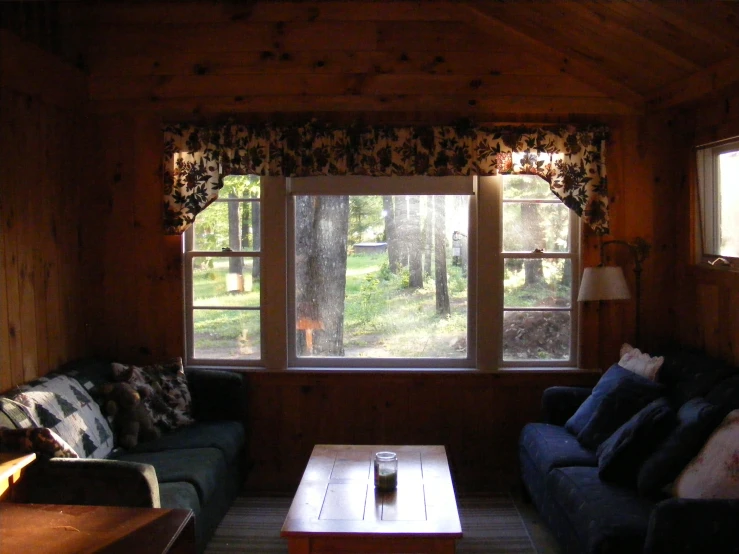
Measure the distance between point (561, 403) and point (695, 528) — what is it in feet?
5.44

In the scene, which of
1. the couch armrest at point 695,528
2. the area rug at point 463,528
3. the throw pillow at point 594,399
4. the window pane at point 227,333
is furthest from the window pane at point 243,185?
the couch armrest at point 695,528

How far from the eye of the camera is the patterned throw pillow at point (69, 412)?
337cm

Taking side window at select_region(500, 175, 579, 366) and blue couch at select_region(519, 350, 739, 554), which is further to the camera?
side window at select_region(500, 175, 579, 366)

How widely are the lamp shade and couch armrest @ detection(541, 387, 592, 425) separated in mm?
540

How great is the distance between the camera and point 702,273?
13.7ft

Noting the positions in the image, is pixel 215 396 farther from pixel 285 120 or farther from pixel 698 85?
pixel 698 85

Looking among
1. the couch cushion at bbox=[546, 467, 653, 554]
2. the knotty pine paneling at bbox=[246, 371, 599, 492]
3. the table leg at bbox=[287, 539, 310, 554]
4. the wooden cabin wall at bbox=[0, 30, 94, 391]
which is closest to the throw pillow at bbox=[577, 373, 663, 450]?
the couch cushion at bbox=[546, 467, 653, 554]

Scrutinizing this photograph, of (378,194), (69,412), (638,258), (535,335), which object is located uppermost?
(378,194)

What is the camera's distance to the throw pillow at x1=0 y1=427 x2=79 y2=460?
2963mm

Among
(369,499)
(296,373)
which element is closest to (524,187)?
(296,373)

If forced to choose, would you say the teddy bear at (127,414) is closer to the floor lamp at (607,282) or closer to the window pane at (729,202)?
the floor lamp at (607,282)

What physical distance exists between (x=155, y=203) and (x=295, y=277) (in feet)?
3.23

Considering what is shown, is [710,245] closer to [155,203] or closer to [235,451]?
[235,451]

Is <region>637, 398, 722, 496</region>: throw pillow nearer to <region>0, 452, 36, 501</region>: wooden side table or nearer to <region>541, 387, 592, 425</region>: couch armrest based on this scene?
<region>541, 387, 592, 425</region>: couch armrest
